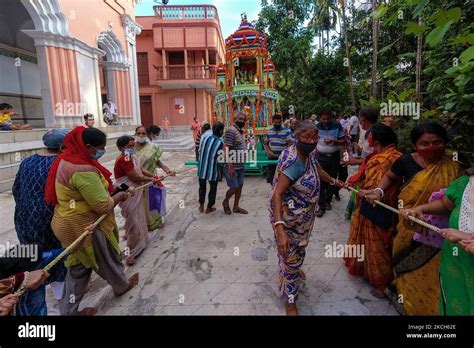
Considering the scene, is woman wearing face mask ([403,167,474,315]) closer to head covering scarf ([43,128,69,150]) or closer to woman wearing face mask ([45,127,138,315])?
woman wearing face mask ([45,127,138,315])

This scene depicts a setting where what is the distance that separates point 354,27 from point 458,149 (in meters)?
13.4

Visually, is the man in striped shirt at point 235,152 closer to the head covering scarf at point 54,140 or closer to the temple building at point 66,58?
the head covering scarf at point 54,140

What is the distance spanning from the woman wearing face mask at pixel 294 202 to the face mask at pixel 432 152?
2.62 feet

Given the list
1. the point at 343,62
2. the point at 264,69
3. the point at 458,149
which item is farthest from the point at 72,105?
the point at 343,62

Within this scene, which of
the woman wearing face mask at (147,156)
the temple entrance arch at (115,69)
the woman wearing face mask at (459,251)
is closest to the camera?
the woman wearing face mask at (459,251)

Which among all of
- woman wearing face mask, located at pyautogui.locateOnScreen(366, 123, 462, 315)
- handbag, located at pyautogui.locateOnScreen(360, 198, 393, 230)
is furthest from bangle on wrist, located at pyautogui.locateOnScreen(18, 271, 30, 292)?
handbag, located at pyautogui.locateOnScreen(360, 198, 393, 230)

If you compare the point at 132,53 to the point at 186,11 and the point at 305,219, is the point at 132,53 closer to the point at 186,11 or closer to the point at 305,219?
the point at 186,11

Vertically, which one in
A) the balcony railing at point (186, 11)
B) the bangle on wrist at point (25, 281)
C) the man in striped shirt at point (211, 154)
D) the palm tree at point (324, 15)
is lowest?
the bangle on wrist at point (25, 281)

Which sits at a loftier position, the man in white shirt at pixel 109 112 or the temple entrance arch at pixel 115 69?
the temple entrance arch at pixel 115 69

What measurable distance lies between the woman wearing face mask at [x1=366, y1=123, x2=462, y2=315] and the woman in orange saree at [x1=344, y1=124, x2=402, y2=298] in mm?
199

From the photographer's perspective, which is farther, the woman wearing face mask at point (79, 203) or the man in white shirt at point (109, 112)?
the man in white shirt at point (109, 112)

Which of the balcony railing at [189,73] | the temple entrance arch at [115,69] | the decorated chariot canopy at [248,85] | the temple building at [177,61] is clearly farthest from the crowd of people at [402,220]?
the balcony railing at [189,73]

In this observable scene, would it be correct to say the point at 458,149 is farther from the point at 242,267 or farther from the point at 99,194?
the point at 99,194

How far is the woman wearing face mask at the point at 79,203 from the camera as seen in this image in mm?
2258
